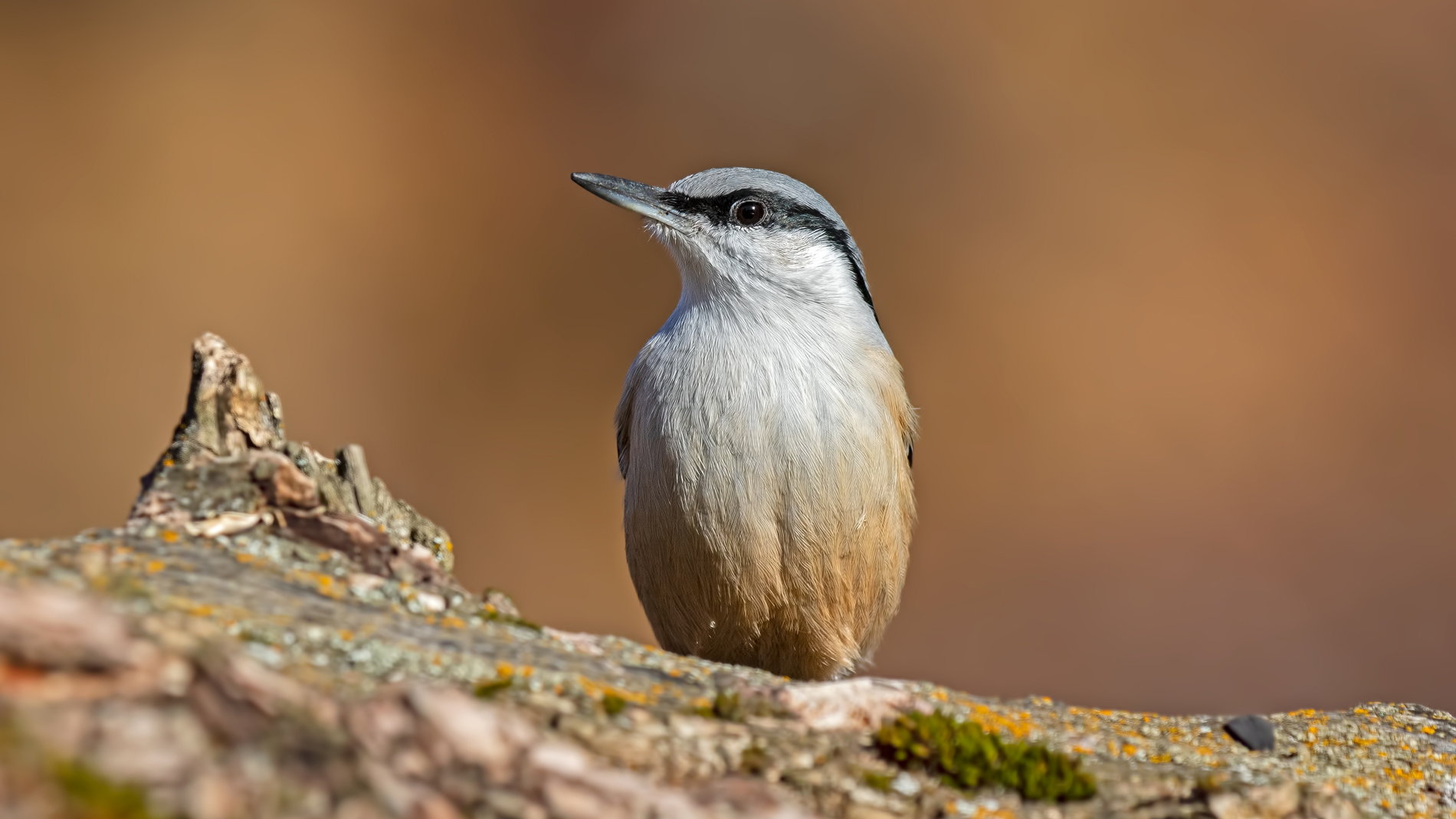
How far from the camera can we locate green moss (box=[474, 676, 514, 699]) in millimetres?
2225

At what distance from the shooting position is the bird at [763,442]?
4059mm

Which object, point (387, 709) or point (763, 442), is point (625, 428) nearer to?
point (763, 442)

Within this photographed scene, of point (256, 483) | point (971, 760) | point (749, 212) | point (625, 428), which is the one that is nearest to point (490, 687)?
point (971, 760)

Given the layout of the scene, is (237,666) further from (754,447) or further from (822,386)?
(822,386)

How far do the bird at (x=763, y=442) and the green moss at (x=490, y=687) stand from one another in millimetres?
1770

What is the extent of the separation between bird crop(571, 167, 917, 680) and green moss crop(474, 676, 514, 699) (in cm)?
177

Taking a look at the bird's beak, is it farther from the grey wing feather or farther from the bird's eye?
the grey wing feather

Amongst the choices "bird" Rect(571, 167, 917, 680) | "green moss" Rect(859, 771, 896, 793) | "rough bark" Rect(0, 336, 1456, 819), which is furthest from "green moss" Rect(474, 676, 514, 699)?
"bird" Rect(571, 167, 917, 680)

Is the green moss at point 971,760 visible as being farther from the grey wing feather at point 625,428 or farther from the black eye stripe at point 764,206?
the black eye stripe at point 764,206

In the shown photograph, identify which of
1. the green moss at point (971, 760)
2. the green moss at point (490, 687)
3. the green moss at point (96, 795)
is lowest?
the green moss at point (971, 760)

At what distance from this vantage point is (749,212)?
477 centimetres

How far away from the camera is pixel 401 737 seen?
76.9 inches

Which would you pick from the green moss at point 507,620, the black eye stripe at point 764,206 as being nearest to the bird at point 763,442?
the black eye stripe at point 764,206

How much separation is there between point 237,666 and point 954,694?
78.8 inches
